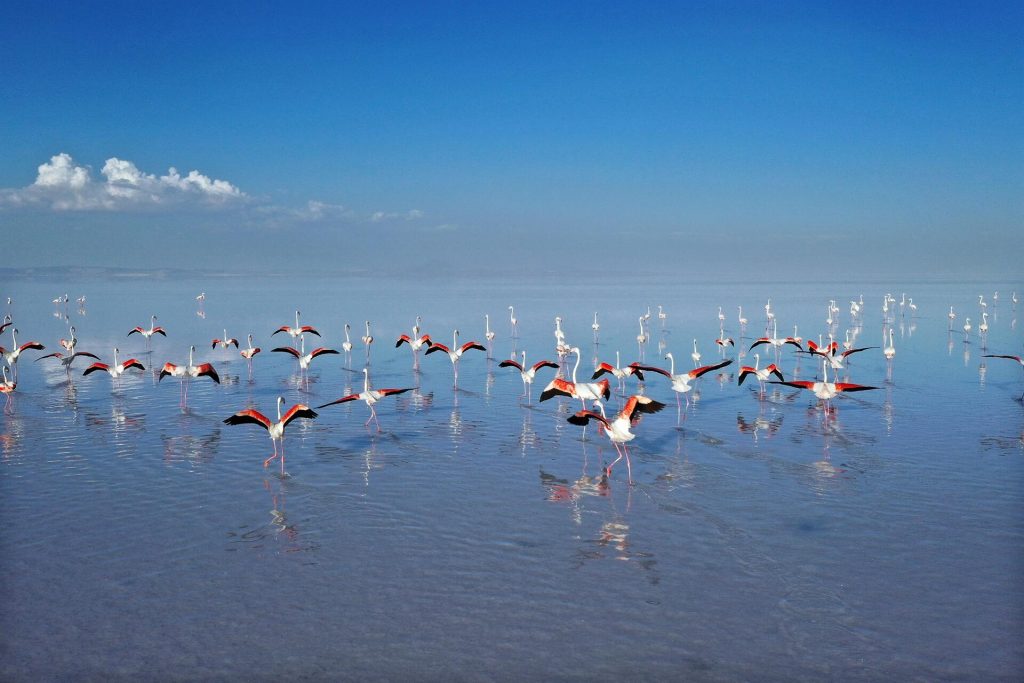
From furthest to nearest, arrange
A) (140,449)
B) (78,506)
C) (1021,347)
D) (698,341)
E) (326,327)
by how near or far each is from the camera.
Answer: (326,327) < (698,341) < (1021,347) < (140,449) < (78,506)

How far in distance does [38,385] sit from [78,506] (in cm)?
1241

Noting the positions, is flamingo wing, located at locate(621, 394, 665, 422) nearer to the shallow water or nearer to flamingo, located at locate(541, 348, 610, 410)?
the shallow water

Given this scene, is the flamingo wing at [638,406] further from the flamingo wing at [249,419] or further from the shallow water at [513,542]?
the flamingo wing at [249,419]

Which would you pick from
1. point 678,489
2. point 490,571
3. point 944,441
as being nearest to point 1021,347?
point 944,441

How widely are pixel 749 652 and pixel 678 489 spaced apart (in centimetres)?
445

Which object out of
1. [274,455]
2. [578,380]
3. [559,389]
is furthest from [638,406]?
[578,380]

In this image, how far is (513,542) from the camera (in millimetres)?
8977

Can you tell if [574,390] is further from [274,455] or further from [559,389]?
[274,455]

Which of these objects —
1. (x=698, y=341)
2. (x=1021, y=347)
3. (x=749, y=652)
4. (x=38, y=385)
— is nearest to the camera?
(x=749, y=652)

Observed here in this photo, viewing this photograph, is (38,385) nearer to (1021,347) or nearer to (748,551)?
(748,551)

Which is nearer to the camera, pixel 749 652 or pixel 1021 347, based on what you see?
pixel 749 652

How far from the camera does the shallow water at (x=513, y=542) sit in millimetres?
6578

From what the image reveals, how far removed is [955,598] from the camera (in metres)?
7.45

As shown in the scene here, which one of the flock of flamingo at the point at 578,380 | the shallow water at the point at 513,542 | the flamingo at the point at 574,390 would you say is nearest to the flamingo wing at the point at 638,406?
the flock of flamingo at the point at 578,380
